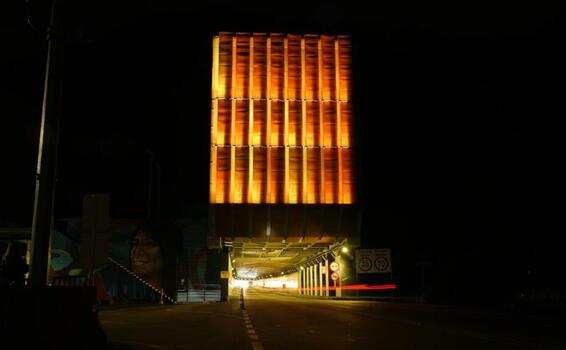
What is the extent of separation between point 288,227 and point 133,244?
Answer: 524 inches

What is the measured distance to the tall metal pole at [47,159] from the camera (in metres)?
8.05

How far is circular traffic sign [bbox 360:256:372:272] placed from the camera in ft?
157

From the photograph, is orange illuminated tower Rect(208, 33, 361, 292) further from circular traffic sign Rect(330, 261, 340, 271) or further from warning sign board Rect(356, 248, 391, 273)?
warning sign board Rect(356, 248, 391, 273)

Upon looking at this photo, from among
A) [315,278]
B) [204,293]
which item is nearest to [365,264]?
[204,293]

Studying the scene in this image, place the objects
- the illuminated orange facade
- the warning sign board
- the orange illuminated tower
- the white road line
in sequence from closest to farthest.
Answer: the white road line → the warning sign board → the orange illuminated tower → the illuminated orange facade

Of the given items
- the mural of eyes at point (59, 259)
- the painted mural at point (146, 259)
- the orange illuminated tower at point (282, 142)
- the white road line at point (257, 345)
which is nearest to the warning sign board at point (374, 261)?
the orange illuminated tower at point (282, 142)

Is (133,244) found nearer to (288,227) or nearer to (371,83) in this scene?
(288,227)

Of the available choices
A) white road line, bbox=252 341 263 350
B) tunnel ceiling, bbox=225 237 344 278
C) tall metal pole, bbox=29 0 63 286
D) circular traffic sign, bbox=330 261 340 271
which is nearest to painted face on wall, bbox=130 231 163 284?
tunnel ceiling, bbox=225 237 344 278

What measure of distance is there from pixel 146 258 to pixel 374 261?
17.4m

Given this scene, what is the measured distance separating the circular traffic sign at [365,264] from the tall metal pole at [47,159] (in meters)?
40.9

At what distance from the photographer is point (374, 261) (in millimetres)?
47875

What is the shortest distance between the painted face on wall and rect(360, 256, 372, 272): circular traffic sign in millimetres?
15374

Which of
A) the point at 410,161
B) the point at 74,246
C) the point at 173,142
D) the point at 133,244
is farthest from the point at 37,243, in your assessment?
the point at 173,142

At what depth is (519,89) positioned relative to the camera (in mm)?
51719
